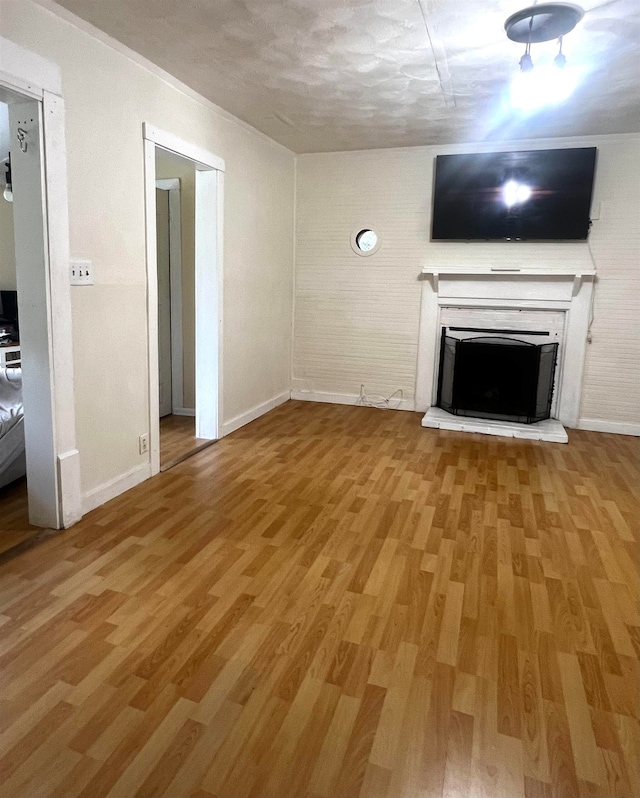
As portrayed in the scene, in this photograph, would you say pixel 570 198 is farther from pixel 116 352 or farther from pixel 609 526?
pixel 116 352

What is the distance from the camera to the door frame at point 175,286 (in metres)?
4.84

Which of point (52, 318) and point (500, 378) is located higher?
point (52, 318)

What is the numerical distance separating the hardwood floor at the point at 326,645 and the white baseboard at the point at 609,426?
163cm

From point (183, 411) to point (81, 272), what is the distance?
2.55m

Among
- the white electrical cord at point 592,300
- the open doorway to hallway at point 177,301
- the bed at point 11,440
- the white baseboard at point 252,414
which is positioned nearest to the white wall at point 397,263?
the white electrical cord at point 592,300

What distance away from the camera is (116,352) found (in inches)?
123

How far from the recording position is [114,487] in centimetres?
320

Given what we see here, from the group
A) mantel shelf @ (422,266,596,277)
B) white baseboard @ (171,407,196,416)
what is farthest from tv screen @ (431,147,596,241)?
white baseboard @ (171,407,196,416)

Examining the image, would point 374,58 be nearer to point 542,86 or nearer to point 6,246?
point 542,86

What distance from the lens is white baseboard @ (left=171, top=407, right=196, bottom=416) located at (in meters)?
5.19

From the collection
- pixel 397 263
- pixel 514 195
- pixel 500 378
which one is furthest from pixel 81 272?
pixel 514 195

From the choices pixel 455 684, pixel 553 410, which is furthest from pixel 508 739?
pixel 553 410

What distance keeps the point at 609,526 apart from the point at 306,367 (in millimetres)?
3519

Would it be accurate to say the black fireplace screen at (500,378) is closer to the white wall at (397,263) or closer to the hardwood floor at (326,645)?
the white wall at (397,263)
